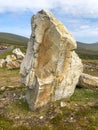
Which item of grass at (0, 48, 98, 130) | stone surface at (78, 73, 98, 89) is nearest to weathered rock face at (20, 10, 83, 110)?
grass at (0, 48, 98, 130)

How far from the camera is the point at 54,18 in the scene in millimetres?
28922

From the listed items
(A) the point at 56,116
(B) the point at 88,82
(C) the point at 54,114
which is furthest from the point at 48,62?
(B) the point at 88,82

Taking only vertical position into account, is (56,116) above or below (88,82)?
below

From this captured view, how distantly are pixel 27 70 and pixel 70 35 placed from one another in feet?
16.0

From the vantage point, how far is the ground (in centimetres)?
2523

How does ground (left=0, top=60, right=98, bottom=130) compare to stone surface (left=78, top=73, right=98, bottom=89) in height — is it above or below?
below

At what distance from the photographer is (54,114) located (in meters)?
26.5

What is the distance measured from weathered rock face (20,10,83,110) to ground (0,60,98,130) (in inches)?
36.3

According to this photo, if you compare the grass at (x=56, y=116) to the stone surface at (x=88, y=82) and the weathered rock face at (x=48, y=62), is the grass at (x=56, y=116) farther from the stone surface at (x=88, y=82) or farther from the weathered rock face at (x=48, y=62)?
the stone surface at (x=88, y=82)

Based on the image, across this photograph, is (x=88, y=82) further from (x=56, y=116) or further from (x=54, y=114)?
(x=56, y=116)

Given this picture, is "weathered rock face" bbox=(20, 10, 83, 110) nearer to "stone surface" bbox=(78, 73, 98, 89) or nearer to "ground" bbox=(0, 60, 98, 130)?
"ground" bbox=(0, 60, 98, 130)

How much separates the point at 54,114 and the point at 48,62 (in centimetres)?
456

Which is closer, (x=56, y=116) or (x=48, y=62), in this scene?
(x=56, y=116)

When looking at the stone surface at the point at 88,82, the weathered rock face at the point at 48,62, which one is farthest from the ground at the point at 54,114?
the stone surface at the point at 88,82
